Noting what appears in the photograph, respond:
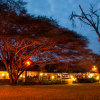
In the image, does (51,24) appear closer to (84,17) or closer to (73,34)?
(73,34)

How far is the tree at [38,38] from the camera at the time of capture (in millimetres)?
16156

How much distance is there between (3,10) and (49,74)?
2754 cm

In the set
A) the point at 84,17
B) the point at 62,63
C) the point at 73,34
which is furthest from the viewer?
the point at 62,63

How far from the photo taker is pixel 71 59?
2527 cm

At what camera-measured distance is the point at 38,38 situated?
16969mm

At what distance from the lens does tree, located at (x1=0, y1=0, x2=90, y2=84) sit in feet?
53.0

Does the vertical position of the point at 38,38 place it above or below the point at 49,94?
above

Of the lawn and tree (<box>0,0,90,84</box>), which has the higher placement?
tree (<box>0,0,90,84</box>)

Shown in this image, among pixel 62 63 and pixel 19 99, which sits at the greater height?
pixel 62 63

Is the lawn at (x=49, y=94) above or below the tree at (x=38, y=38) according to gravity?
below

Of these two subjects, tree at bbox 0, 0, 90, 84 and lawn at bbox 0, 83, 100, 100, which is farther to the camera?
tree at bbox 0, 0, 90, 84

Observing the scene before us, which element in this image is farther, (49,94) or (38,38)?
(38,38)

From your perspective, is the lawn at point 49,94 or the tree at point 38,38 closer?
the lawn at point 49,94

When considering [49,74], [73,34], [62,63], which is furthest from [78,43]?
[49,74]
